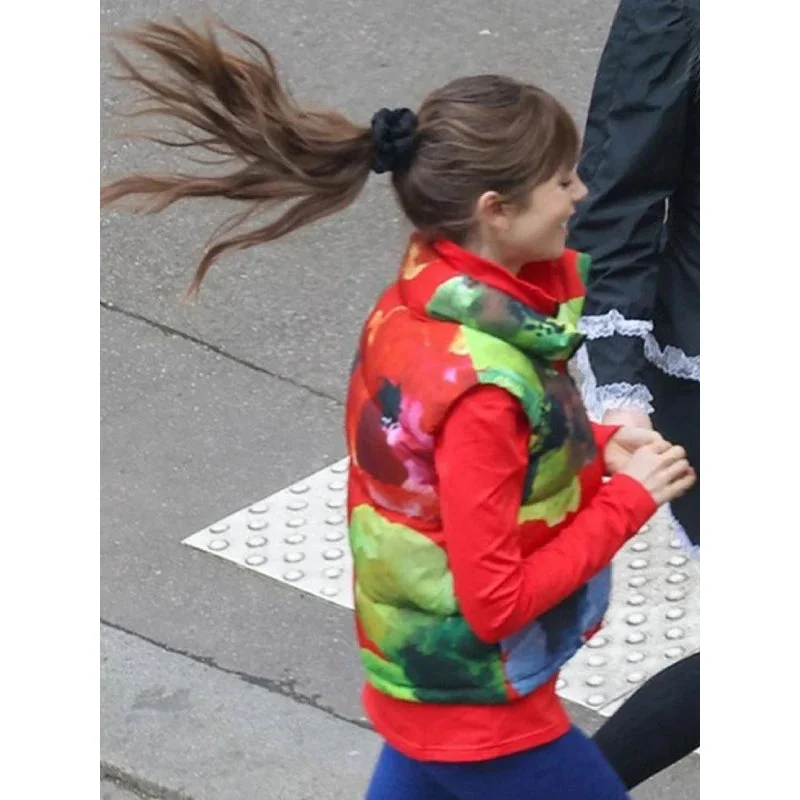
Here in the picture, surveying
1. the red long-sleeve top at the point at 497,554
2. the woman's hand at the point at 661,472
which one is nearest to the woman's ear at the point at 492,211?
the red long-sleeve top at the point at 497,554

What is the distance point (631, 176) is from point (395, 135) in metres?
0.57

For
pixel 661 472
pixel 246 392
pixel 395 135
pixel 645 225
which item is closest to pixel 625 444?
pixel 661 472

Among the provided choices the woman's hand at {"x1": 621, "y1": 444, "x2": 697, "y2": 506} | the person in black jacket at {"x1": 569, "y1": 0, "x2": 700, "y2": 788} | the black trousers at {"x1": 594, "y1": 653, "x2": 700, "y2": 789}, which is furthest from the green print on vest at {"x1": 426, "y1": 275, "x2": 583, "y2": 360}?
the black trousers at {"x1": 594, "y1": 653, "x2": 700, "y2": 789}

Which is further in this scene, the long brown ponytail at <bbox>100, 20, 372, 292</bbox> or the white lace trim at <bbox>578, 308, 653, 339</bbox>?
the white lace trim at <bbox>578, 308, 653, 339</bbox>

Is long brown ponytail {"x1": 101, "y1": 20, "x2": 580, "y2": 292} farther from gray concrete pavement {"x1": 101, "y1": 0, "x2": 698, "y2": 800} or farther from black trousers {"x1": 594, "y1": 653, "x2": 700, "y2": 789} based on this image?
gray concrete pavement {"x1": 101, "y1": 0, "x2": 698, "y2": 800}

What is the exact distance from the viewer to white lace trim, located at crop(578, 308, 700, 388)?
3.35m

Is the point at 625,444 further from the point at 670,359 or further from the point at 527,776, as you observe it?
the point at 527,776

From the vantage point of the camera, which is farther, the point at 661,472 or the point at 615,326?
the point at 615,326

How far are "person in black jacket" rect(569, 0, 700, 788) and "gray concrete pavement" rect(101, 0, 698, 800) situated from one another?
3.42ft

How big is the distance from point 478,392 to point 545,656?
0.44 meters

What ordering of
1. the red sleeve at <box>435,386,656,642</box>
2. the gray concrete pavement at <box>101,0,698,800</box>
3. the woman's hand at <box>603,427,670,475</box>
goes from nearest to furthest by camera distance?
the red sleeve at <box>435,386,656,642</box>
the woman's hand at <box>603,427,670,475</box>
the gray concrete pavement at <box>101,0,698,800</box>

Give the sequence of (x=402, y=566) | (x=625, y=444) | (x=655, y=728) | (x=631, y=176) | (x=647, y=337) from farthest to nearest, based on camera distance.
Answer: (x=655, y=728) < (x=647, y=337) < (x=631, y=176) < (x=625, y=444) < (x=402, y=566)

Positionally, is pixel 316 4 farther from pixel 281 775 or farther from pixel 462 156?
pixel 462 156

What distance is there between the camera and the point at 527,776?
297cm
